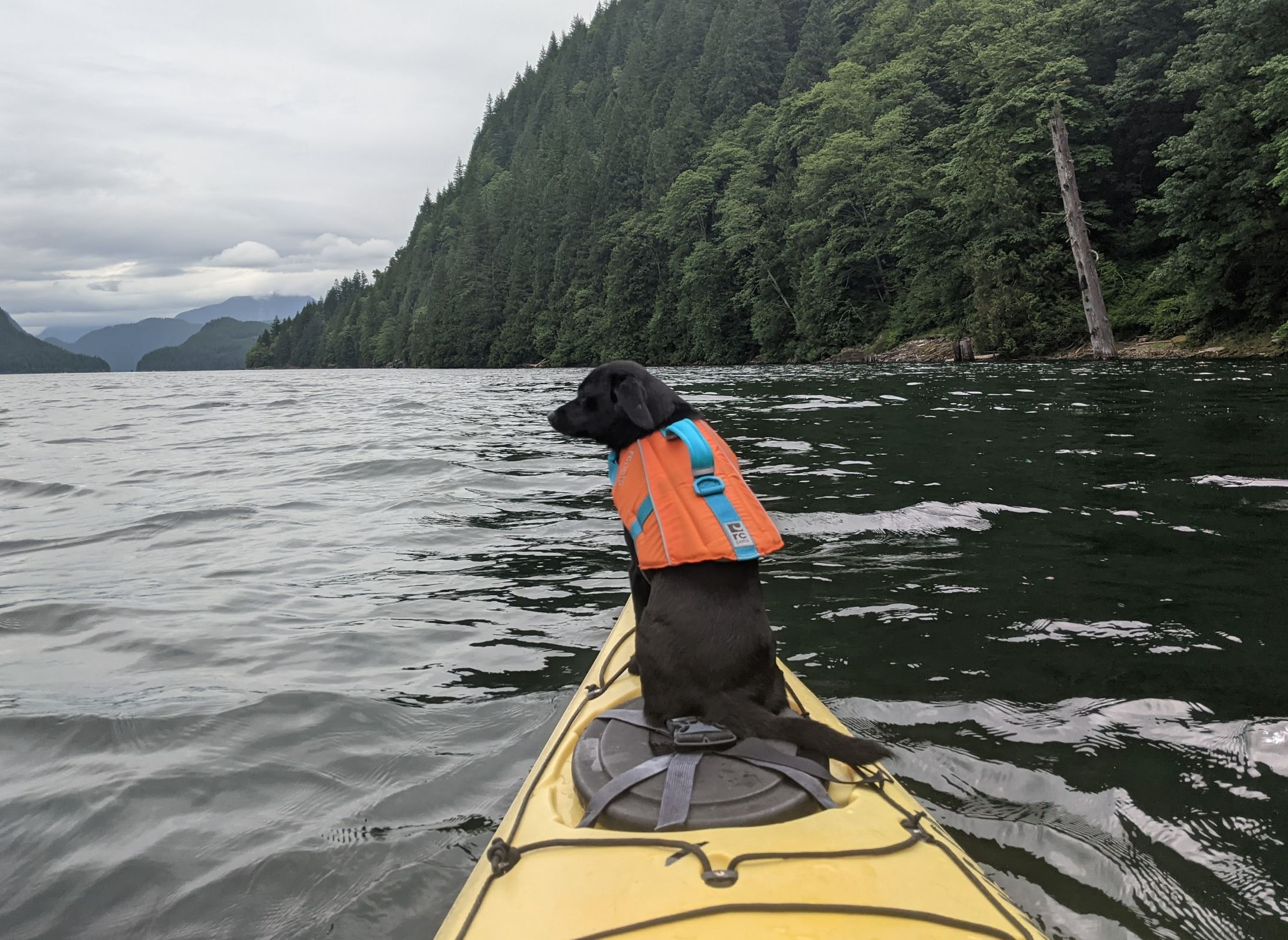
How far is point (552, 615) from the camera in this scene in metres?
5.61

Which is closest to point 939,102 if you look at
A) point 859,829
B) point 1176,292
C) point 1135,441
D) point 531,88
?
point 1176,292

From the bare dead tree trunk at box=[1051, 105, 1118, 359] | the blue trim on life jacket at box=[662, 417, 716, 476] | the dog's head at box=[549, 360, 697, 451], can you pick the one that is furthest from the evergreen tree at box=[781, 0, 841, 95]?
the blue trim on life jacket at box=[662, 417, 716, 476]

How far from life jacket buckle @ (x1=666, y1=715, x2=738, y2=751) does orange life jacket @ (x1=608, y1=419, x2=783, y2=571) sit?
0.61 meters

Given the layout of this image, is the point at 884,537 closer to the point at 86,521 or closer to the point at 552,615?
the point at 552,615

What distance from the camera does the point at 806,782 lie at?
2.37 metres

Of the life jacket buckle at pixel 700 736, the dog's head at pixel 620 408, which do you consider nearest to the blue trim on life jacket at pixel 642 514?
the dog's head at pixel 620 408

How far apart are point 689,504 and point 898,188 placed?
40113 millimetres

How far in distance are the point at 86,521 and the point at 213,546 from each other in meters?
2.34

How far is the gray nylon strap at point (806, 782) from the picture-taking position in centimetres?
233

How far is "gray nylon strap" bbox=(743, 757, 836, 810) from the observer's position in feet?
7.64

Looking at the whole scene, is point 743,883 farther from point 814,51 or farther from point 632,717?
point 814,51

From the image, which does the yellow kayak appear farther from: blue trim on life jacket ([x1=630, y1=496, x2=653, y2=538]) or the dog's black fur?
blue trim on life jacket ([x1=630, y1=496, x2=653, y2=538])

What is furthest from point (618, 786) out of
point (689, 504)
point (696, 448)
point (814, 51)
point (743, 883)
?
point (814, 51)

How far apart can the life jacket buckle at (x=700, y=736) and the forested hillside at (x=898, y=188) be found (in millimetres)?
23110
